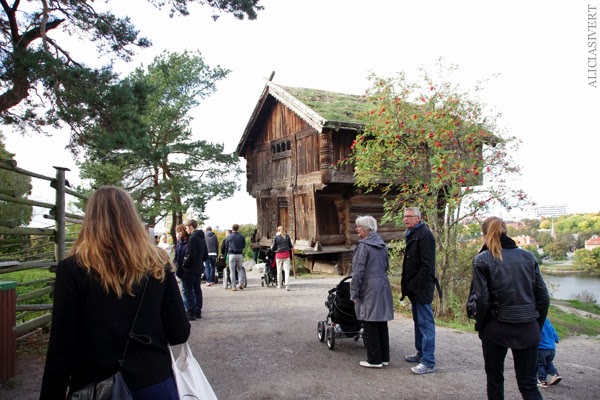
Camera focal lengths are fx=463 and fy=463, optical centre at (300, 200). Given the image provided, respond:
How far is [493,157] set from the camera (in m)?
10.2

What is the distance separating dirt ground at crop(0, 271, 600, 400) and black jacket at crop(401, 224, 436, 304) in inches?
40.0

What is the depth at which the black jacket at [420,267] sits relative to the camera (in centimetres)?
604

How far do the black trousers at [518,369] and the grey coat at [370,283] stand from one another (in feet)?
6.14

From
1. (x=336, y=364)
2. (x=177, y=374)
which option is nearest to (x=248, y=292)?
(x=336, y=364)

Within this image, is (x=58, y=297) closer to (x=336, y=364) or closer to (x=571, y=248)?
(x=336, y=364)

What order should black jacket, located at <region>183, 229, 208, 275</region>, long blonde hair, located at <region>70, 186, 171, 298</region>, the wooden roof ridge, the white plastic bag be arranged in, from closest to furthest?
long blonde hair, located at <region>70, 186, 171, 298</region> < the white plastic bag < black jacket, located at <region>183, 229, 208, 275</region> < the wooden roof ridge

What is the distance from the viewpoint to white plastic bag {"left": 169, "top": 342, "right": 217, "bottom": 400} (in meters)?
2.73

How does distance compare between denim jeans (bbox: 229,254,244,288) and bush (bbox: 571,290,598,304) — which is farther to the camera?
bush (bbox: 571,290,598,304)

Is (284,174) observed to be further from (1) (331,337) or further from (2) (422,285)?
(2) (422,285)

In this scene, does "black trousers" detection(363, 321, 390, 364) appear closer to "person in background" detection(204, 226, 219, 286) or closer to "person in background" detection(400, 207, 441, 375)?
"person in background" detection(400, 207, 441, 375)

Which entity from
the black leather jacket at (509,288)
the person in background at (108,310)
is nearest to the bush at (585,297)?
the black leather jacket at (509,288)

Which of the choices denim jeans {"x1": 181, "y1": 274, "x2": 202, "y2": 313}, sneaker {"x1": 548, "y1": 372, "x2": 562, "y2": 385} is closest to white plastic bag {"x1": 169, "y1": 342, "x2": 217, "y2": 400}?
sneaker {"x1": 548, "y1": 372, "x2": 562, "y2": 385}

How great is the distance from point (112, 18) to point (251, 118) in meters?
13.5

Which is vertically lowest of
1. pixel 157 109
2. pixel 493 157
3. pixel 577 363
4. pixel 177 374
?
pixel 577 363
